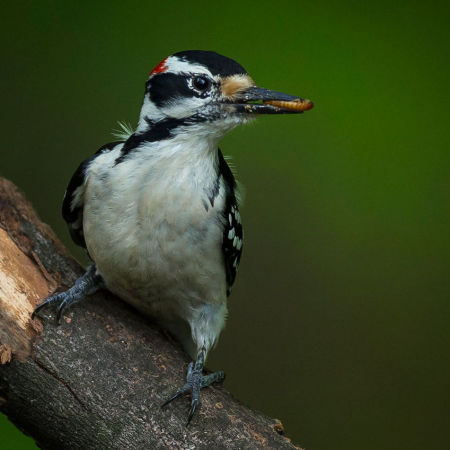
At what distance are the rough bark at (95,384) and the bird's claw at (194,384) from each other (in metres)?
0.02

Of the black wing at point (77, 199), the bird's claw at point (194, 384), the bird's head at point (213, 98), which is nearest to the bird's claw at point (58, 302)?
the black wing at point (77, 199)

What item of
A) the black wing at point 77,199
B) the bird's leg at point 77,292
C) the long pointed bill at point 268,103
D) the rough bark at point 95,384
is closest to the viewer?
the rough bark at point 95,384

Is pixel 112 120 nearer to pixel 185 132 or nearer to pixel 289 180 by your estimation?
pixel 289 180

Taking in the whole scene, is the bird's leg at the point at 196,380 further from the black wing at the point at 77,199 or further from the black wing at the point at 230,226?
the black wing at the point at 77,199

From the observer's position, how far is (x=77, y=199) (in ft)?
8.47

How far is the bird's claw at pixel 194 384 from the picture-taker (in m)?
2.25

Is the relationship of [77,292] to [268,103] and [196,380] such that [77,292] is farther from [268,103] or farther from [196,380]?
[268,103]

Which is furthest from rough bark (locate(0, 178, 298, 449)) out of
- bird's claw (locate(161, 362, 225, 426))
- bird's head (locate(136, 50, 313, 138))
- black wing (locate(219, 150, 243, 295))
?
bird's head (locate(136, 50, 313, 138))

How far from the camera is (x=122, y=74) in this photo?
3.96m

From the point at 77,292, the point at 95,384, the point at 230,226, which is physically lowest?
the point at 95,384

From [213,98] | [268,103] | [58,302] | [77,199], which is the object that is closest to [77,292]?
[58,302]

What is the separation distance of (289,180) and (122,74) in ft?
3.67

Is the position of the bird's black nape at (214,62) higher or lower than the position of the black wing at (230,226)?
higher

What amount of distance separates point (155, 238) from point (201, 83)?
1.75 feet
